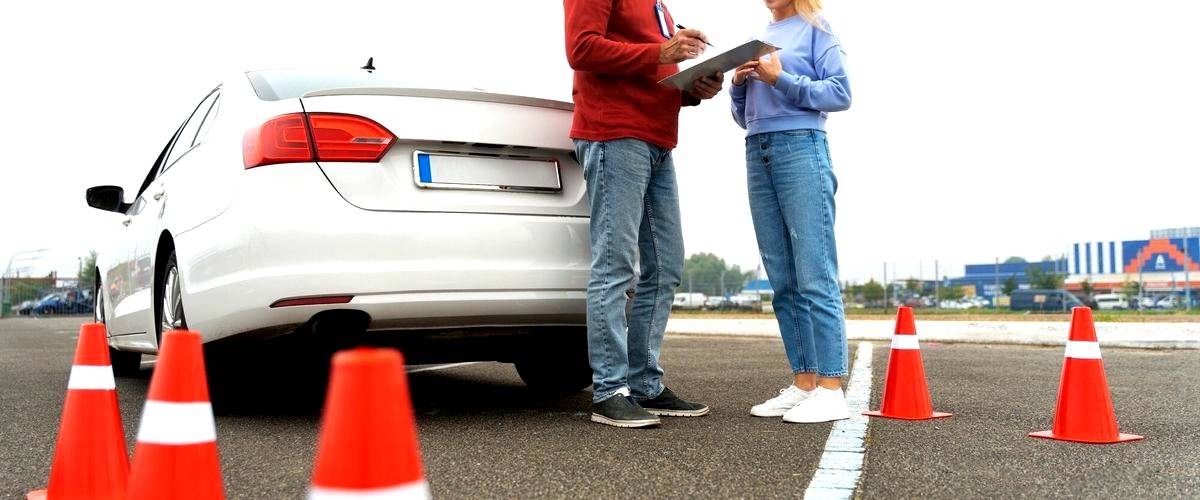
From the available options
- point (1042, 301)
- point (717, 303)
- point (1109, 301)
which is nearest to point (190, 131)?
point (717, 303)

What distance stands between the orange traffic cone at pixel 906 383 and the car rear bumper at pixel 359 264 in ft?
4.47

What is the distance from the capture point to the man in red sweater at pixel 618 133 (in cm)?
365

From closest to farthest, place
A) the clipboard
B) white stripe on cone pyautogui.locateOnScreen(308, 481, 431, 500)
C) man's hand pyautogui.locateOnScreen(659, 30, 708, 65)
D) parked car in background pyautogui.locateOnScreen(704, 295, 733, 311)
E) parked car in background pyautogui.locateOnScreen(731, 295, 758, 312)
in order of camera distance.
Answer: white stripe on cone pyautogui.locateOnScreen(308, 481, 431, 500) < the clipboard < man's hand pyautogui.locateOnScreen(659, 30, 708, 65) < parked car in background pyautogui.locateOnScreen(731, 295, 758, 312) < parked car in background pyautogui.locateOnScreen(704, 295, 733, 311)

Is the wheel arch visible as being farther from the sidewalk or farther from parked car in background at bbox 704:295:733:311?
parked car in background at bbox 704:295:733:311

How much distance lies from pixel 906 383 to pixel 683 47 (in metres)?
1.59

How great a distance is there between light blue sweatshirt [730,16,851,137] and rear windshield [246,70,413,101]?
1.39 metres

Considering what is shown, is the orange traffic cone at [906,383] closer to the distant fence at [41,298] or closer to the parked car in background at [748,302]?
the parked car in background at [748,302]

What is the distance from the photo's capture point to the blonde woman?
151 inches

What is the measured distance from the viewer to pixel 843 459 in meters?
3.02

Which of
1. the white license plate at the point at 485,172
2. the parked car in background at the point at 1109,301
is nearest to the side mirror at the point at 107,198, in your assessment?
the white license plate at the point at 485,172

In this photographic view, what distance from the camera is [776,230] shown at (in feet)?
13.4

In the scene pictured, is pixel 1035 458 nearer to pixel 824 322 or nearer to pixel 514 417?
pixel 824 322

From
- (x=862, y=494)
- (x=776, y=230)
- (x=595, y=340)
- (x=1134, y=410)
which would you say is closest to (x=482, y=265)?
(x=595, y=340)

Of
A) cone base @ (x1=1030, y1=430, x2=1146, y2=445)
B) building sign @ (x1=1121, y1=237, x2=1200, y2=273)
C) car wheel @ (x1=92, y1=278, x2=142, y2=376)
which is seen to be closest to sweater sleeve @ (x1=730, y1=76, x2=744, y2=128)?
cone base @ (x1=1030, y1=430, x2=1146, y2=445)
